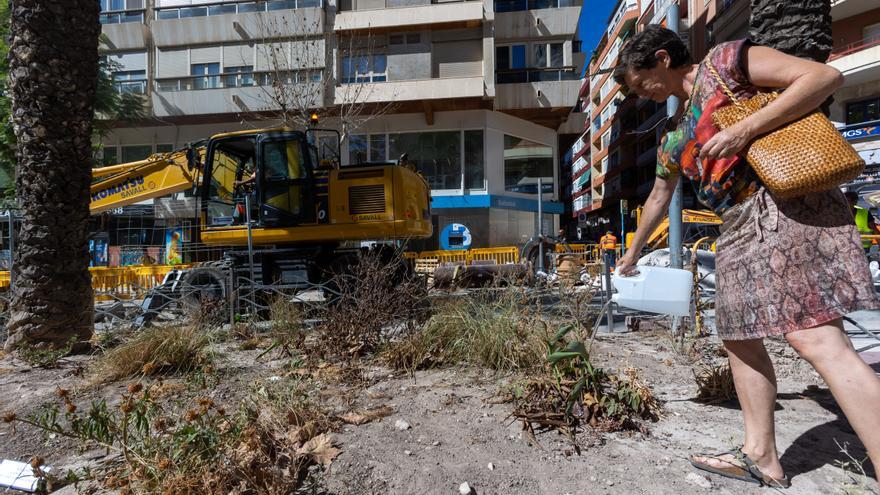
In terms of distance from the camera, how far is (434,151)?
21.0 meters

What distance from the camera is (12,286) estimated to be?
447 cm

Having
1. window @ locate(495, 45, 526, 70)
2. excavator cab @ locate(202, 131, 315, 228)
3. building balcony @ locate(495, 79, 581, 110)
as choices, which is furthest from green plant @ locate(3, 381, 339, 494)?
window @ locate(495, 45, 526, 70)

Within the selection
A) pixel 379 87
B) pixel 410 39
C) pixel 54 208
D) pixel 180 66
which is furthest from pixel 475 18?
pixel 54 208

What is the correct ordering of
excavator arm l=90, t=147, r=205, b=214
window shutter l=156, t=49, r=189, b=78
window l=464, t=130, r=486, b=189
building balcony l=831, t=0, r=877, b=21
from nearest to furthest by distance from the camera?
excavator arm l=90, t=147, r=205, b=214 → building balcony l=831, t=0, r=877, b=21 → window l=464, t=130, r=486, b=189 → window shutter l=156, t=49, r=189, b=78

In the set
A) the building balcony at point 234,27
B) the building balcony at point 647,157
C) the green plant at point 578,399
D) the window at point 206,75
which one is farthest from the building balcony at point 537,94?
the building balcony at point 647,157

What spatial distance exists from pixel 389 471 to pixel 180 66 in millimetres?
24753

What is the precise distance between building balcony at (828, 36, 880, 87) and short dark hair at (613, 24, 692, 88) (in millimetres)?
22287

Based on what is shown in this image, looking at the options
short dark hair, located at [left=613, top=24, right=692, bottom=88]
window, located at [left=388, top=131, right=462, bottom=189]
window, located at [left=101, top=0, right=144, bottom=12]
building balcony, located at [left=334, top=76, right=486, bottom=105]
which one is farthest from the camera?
window, located at [left=101, top=0, right=144, bottom=12]

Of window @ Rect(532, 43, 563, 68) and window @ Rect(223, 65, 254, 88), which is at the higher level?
window @ Rect(532, 43, 563, 68)

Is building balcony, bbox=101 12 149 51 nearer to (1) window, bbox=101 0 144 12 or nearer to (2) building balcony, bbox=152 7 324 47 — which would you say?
(2) building balcony, bbox=152 7 324 47

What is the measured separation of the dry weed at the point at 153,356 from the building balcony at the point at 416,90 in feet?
54.0

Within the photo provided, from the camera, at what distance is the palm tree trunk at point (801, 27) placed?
3758 mm

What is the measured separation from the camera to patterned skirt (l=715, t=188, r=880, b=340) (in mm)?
1601

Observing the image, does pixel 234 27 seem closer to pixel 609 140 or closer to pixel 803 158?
Result: pixel 803 158
